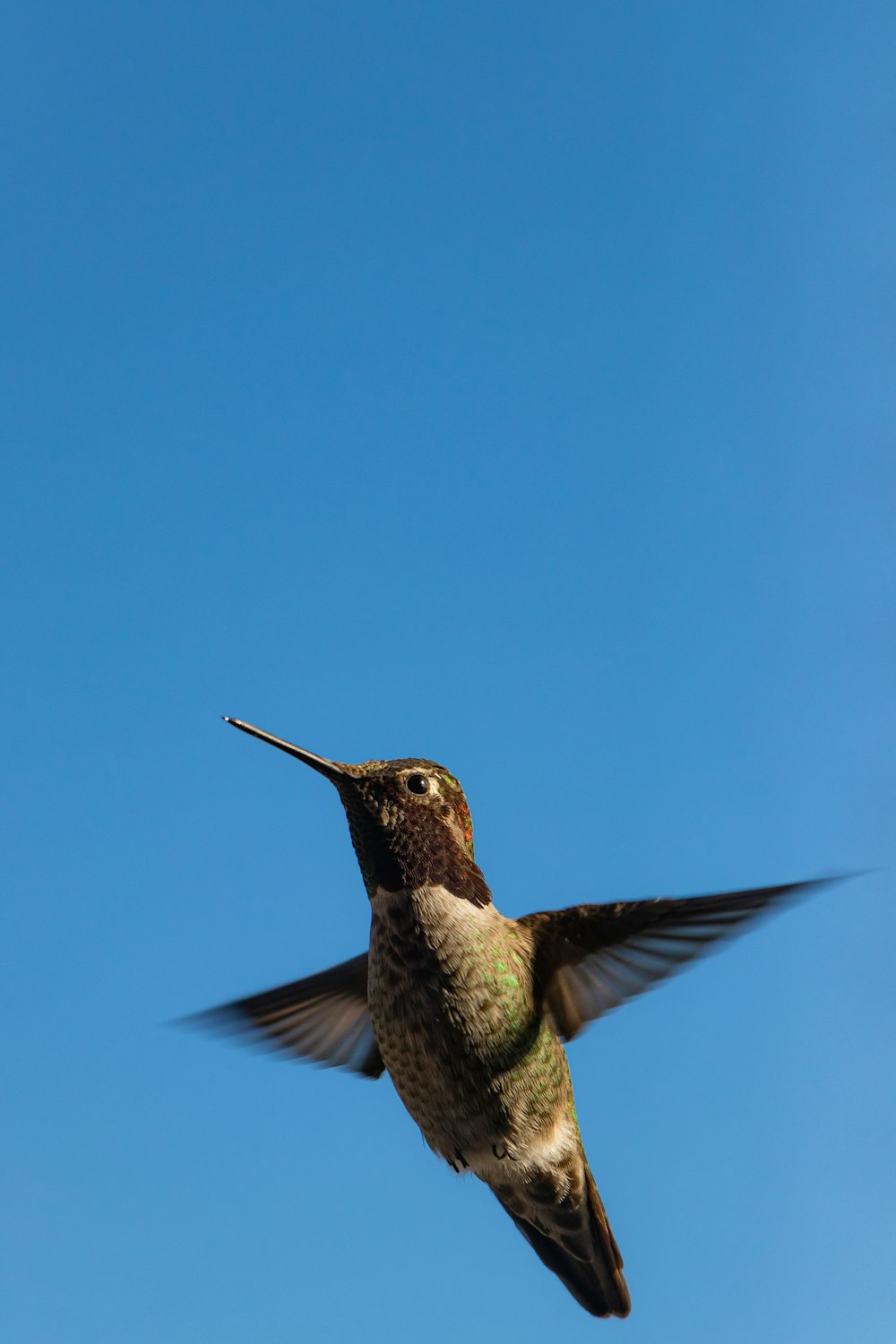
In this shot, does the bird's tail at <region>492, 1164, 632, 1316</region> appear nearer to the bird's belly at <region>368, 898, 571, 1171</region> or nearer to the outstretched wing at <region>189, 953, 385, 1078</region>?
the bird's belly at <region>368, 898, 571, 1171</region>

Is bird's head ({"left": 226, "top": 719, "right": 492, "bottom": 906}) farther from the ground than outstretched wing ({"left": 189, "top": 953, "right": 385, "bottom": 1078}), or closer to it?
farther from the ground

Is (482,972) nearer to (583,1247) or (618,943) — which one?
(618,943)

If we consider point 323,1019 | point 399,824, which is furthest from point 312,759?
point 323,1019

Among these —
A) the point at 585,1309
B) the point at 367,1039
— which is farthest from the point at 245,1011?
the point at 585,1309

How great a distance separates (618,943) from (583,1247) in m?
1.26

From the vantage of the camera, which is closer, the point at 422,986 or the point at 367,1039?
the point at 422,986

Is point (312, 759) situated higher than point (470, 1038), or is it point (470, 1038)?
point (312, 759)

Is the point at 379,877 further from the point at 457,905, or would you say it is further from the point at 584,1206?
the point at 584,1206

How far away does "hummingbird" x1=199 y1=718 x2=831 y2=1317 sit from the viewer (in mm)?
3459

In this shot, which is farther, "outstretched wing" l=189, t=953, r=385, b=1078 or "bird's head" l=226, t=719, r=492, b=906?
"outstretched wing" l=189, t=953, r=385, b=1078

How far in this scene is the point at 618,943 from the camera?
367cm

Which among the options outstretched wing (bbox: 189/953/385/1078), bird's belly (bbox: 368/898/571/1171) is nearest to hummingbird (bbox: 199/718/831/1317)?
bird's belly (bbox: 368/898/571/1171)

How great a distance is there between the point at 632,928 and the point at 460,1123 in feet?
2.54

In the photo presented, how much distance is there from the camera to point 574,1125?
4.08 meters
